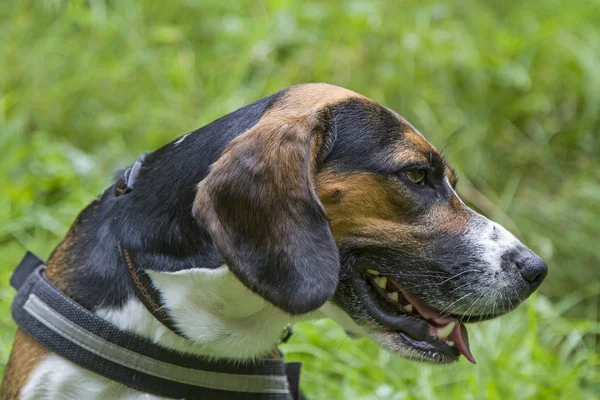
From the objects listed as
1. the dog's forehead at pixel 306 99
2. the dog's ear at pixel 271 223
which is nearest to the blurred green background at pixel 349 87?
the dog's forehead at pixel 306 99

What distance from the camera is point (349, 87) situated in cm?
598

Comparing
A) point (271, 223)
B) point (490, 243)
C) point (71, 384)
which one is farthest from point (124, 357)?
point (490, 243)

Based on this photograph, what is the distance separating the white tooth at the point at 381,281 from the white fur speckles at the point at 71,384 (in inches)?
28.1

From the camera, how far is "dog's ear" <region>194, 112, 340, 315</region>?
2229 millimetres

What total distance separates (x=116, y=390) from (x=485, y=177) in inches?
154

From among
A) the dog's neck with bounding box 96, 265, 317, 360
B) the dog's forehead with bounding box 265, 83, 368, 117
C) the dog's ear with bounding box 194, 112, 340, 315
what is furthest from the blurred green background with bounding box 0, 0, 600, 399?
the dog's ear with bounding box 194, 112, 340, 315

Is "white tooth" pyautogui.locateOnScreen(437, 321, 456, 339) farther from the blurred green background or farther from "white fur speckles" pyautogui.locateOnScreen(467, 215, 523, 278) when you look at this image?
the blurred green background

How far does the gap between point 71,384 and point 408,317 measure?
0.99 metres

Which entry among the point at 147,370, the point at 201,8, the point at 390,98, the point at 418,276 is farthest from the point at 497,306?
the point at 201,8

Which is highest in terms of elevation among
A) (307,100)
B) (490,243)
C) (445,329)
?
(307,100)

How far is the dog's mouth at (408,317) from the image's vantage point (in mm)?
2566

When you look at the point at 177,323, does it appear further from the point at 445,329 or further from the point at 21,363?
the point at 445,329

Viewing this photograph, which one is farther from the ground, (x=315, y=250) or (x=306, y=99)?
(x=306, y=99)

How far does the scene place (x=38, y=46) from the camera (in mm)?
5633
